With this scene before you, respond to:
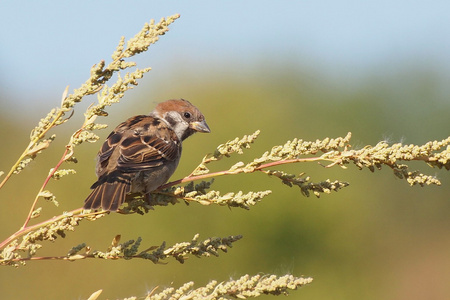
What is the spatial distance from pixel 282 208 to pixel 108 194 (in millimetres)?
30579

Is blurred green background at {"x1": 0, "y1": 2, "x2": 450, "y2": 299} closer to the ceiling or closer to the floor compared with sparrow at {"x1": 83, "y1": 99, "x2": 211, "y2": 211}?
closer to the ceiling

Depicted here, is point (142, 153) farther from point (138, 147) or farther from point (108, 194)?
point (108, 194)

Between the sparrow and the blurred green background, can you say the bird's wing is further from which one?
the blurred green background

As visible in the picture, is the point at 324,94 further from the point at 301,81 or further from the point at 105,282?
the point at 105,282

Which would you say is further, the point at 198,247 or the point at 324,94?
the point at 324,94

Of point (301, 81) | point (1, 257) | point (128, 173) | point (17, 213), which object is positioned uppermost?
point (301, 81)

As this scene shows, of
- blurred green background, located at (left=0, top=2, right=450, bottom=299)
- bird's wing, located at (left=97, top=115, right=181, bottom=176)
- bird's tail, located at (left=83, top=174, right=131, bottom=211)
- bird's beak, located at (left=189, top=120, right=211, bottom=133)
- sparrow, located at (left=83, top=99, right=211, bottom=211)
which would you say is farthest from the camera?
blurred green background, located at (left=0, top=2, right=450, bottom=299)

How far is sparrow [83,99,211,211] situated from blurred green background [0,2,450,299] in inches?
567

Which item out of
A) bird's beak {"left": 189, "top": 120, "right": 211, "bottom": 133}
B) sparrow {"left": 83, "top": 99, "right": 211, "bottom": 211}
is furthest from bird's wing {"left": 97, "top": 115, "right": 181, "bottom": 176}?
bird's beak {"left": 189, "top": 120, "right": 211, "bottom": 133}

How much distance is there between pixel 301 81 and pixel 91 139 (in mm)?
47768

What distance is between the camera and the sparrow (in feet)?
16.0

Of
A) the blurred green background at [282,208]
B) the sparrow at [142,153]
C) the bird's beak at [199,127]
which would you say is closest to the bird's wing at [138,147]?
the sparrow at [142,153]

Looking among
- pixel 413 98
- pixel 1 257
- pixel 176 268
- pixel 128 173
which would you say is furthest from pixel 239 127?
pixel 1 257

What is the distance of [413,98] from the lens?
54750 millimetres
